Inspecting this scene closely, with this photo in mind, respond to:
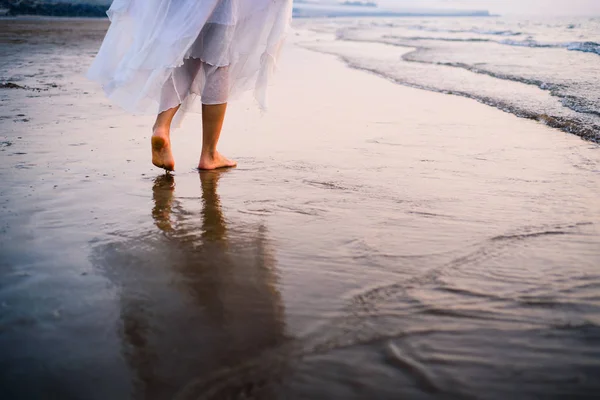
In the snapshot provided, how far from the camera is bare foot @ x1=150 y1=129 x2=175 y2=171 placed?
262 cm

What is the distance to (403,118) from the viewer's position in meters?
4.20

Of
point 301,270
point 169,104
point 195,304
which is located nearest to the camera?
point 195,304

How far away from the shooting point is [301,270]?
166 centimetres

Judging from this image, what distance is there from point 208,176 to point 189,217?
604 mm

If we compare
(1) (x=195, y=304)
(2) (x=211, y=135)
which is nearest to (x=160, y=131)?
(2) (x=211, y=135)

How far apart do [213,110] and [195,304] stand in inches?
61.1

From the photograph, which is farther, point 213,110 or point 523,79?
point 523,79

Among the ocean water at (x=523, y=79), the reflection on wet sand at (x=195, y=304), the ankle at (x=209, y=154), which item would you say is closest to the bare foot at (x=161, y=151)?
the ankle at (x=209, y=154)

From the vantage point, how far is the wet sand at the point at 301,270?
1.15 metres

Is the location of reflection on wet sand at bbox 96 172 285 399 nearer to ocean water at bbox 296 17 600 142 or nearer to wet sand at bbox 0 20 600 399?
wet sand at bbox 0 20 600 399

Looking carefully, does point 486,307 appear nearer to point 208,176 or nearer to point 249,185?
point 249,185

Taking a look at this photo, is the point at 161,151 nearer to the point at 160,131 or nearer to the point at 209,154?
the point at 160,131

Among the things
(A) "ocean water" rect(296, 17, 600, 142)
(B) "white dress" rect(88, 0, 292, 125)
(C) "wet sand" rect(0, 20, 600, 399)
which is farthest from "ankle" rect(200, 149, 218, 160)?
(A) "ocean water" rect(296, 17, 600, 142)

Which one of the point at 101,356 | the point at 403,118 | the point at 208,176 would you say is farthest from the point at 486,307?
the point at 403,118
